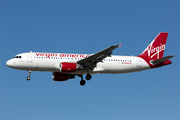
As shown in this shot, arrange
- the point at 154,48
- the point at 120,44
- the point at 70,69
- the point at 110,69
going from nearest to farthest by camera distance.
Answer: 1. the point at 120,44
2. the point at 70,69
3. the point at 110,69
4. the point at 154,48

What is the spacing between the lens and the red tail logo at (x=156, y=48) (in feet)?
148

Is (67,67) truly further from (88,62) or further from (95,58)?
(95,58)

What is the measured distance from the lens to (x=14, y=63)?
39.6 metres

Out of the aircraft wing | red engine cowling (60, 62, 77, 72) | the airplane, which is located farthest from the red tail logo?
red engine cowling (60, 62, 77, 72)

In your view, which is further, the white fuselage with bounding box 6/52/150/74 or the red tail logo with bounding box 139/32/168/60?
the red tail logo with bounding box 139/32/168/60

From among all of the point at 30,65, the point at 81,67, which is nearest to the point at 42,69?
the point at 30,65

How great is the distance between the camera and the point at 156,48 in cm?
4575

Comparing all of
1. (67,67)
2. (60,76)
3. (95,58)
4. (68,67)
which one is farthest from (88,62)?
(60,76)

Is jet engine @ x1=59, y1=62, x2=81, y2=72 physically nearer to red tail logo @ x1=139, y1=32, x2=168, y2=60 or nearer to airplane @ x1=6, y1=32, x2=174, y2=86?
airplane @ x1=6, y1=32, x2=174, y2=86

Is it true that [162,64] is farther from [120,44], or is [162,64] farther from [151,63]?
[120,44]

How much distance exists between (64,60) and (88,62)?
3.29m

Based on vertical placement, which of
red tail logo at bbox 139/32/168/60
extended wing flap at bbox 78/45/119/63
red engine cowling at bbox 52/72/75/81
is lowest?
red engine cowling at bbox 52/72/75/81

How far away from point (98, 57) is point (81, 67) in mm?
2784

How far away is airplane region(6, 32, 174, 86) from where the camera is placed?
3934 cm
